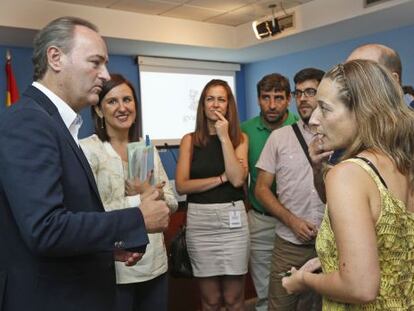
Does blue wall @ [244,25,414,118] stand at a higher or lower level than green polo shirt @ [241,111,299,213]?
higher

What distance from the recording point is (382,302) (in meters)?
1.07

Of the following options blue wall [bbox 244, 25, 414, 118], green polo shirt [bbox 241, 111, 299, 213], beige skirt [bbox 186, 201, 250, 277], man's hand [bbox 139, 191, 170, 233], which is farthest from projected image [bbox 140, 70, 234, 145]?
man's hand [bbox 139, 191, 170, 233]

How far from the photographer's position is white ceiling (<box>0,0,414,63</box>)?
3725 mm

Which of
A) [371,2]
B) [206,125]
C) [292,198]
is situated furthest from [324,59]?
[292,198]

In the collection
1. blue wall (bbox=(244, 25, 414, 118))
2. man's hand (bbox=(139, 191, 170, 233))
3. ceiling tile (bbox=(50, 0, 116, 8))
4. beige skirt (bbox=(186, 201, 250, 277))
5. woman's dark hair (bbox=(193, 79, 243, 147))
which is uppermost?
ceiling tile (bbox=(50, 0, 116, 8))

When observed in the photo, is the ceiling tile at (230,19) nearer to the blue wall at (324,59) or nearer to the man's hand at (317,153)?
the blue wall at (324,59)

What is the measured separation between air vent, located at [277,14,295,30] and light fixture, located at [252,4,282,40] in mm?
84

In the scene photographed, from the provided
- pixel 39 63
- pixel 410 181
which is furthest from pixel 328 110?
pixel 39 63

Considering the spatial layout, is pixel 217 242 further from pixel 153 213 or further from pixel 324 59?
pixel 324 59

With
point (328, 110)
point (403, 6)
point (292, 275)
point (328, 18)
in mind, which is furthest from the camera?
point (328, 18)

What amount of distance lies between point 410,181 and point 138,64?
4.27 meters

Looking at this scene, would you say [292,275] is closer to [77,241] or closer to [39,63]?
[77,241]

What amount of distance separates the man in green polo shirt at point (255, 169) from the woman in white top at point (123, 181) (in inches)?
28.9

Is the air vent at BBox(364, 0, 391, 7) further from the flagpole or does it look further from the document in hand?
the flagpole
